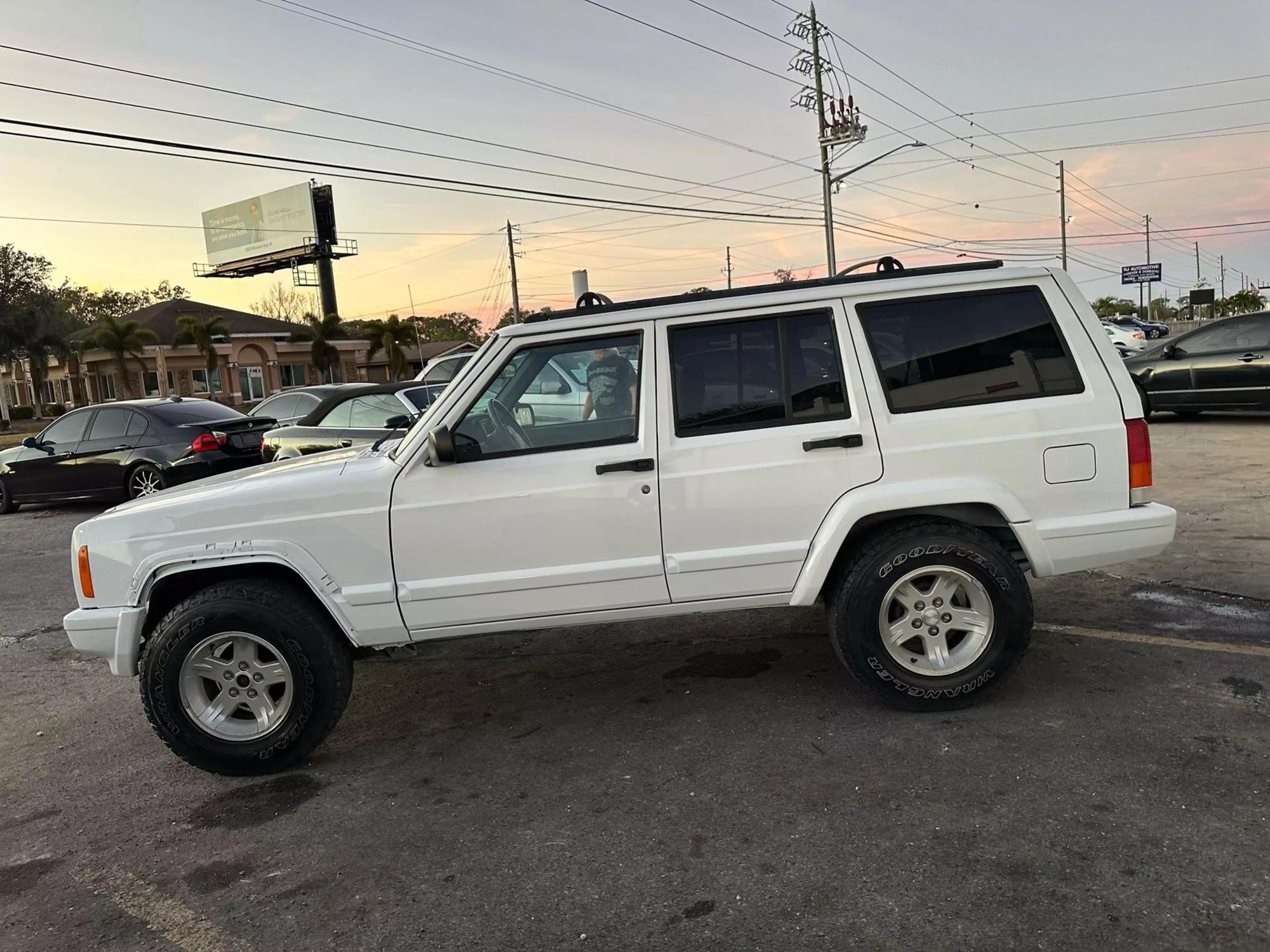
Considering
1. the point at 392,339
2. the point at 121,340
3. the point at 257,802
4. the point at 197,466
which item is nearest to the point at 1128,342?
the point at 197,466

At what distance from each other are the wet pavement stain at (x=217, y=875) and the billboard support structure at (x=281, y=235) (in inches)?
3092

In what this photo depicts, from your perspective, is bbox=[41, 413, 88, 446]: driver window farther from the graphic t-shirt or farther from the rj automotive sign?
the rj automotive sign

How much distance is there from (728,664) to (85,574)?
3159 mm

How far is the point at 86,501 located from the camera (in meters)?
14.1

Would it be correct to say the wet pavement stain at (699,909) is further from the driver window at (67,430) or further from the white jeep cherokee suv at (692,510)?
the driver window at (67,430)

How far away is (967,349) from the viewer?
13.6 feet

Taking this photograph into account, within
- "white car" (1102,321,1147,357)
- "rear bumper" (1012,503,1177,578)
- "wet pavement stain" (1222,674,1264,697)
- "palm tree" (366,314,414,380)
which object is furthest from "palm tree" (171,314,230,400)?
"wet pavement stain" (1222,674,1264,697)

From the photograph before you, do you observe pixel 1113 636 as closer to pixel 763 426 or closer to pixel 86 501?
pixel 763 426

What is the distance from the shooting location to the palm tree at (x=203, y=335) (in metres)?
48.2

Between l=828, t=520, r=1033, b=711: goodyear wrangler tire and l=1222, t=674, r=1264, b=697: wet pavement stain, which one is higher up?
l=828, t=520, r=1033, b=711: goodyear wrangler tire

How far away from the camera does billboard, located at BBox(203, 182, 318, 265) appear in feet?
248

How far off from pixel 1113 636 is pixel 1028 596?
4.38 feet

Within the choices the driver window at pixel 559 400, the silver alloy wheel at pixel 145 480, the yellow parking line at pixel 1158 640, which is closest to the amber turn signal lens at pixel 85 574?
the driver window at pixel 559 400

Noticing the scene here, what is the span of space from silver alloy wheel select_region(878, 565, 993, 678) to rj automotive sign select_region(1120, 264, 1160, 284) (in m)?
101
